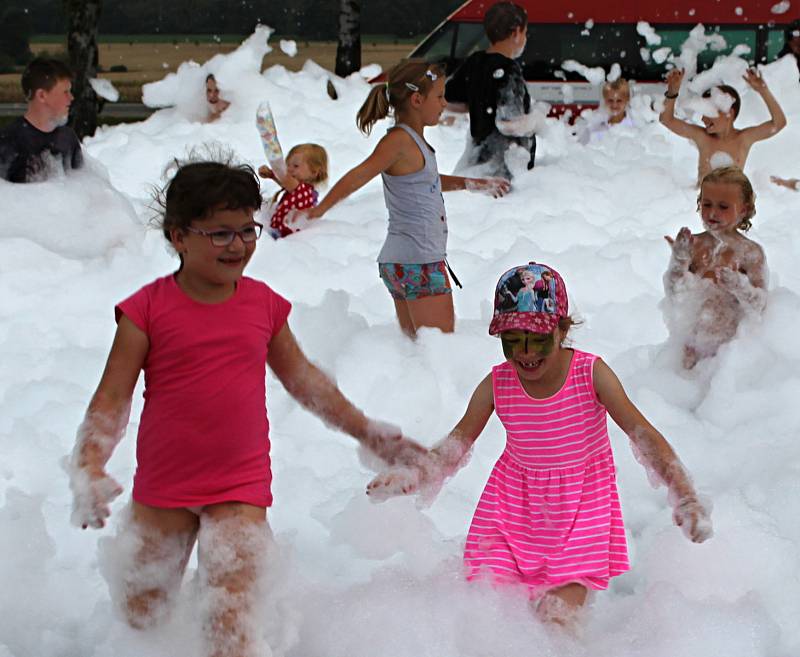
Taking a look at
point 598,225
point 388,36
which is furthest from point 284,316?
point 388,36

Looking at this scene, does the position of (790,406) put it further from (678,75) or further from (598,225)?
(678,75)

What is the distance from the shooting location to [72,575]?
3.39 meters

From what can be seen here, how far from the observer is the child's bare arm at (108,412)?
251 cm

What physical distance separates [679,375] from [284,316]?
7.81ft

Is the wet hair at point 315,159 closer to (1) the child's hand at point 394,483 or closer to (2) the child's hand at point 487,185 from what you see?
(2) the child's hand at point 487,185

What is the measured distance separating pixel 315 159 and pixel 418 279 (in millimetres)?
2748

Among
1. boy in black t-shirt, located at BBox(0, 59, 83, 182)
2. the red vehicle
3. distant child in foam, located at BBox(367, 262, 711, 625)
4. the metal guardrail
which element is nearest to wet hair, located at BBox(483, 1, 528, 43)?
boy in black t-shirt, located at BBox(0, 59, 83, 182)

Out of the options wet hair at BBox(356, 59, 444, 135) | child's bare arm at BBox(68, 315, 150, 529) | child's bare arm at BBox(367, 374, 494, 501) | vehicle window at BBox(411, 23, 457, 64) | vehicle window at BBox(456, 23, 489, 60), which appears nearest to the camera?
child's bare arm at BBox(68, 315, 150, 529)

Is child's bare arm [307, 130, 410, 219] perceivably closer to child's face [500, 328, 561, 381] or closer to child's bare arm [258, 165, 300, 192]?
child's face [500, 328, 561, 381]

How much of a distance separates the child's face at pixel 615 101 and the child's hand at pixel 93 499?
873 cm

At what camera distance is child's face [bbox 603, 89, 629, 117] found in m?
10.5

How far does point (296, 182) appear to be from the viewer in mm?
7156

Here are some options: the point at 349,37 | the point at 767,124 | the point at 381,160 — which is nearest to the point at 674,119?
the point at 767,124

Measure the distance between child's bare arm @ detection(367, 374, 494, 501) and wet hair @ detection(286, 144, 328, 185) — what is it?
4.52m
